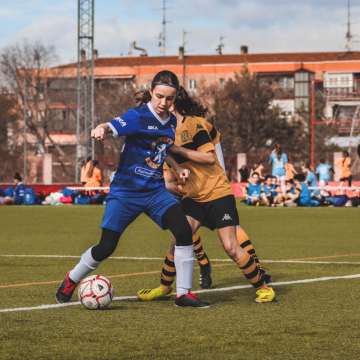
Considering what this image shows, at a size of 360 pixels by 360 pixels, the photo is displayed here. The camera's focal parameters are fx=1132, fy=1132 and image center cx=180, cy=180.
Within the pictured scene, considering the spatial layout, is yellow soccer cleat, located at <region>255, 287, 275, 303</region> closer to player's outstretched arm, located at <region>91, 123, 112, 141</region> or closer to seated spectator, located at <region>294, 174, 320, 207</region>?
player's outstretched arm, located at <region>91, 123, 112, 141</region>

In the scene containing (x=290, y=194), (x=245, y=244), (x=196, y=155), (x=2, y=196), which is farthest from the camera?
(x=2, y=196)

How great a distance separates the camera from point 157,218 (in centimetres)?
938

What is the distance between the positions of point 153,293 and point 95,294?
3.37 feet

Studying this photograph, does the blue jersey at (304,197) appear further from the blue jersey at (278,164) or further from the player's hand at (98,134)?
the player's hand at (98,134)

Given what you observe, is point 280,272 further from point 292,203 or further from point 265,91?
point 265,91

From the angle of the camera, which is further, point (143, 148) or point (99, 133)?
point (143, 148)

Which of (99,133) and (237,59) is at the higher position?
(237,59)

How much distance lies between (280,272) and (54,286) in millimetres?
2955

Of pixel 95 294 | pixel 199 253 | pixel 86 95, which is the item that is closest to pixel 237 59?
pixel 86 95

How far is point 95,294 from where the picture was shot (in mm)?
9086

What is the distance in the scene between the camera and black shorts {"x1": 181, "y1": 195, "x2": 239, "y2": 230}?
32.8ft

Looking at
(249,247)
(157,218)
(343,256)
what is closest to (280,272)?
(249,247)

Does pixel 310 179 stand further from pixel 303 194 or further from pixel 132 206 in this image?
pixel 132 206

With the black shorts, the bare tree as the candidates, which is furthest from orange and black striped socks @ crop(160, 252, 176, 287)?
the bare tree
